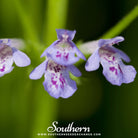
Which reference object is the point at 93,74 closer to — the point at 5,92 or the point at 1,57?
the point at 5,92

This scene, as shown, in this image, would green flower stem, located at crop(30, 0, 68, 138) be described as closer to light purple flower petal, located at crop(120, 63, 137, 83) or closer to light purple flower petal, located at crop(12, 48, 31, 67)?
light purple flower petal, located at crop(12, 48, 31, 67)

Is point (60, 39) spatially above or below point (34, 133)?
above

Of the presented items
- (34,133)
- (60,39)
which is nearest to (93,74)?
Result: (34,133)

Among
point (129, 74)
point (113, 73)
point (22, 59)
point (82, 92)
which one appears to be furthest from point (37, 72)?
point (82, 92)

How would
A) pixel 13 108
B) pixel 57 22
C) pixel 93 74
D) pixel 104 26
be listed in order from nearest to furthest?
1. pixel 57 22
2. pixel 13 108
3. pixel 93 74
4. pixel 104 26

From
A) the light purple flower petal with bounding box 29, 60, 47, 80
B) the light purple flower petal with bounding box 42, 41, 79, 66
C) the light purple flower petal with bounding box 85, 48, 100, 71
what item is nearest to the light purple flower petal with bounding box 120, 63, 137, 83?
the light purple flower petal with bounding box 85, 48, 100, 71

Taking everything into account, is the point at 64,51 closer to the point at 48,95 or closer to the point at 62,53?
the point at 62,53
